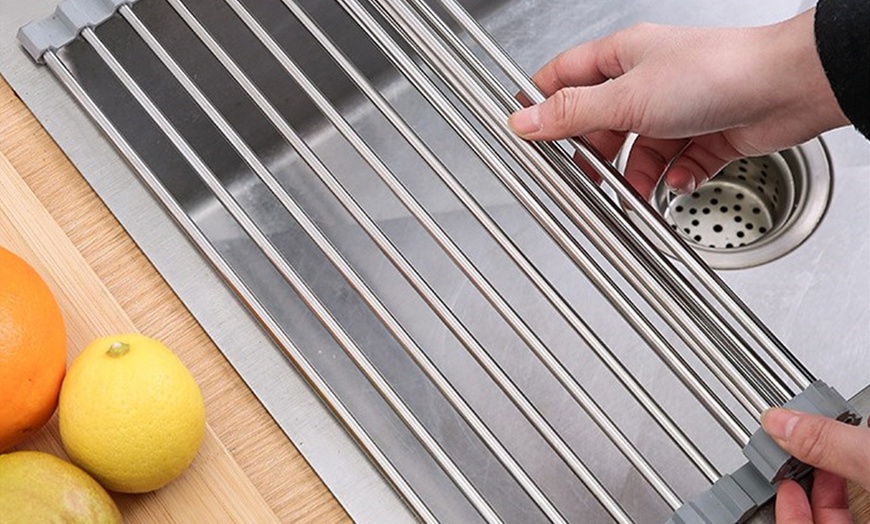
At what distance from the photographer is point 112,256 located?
0.68m

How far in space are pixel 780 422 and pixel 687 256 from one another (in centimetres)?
12

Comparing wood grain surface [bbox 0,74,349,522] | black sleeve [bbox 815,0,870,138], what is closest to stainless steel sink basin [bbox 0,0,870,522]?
wood grain surface [bbox 0,74,349,522]

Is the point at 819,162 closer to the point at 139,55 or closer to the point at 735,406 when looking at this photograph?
the point at 735,406

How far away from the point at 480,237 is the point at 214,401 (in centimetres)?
39

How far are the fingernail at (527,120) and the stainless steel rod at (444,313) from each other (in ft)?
0.34

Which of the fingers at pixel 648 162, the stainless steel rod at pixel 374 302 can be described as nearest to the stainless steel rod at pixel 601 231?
the stainless steel rod at pixel 374 302

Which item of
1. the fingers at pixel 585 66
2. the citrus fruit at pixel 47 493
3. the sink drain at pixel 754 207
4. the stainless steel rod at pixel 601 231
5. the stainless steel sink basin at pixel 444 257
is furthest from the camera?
the sink drain at pixel 754 207

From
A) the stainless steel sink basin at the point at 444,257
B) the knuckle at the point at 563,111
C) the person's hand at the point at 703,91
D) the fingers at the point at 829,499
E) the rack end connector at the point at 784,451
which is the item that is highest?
the person's hand at the point at 703,91

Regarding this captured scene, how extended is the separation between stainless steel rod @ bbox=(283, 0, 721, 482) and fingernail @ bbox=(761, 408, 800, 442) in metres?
0.05

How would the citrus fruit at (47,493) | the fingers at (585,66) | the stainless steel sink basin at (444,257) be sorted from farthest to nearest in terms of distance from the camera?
1. the stainless steel sink basin at (444,257)
2. the fingers at (585,66)
3. the citrus fruit at (47,493)

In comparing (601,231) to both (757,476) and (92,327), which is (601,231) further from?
(92,327)

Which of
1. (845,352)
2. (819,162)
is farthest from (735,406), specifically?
(819,162)

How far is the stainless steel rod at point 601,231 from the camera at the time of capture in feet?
2.15

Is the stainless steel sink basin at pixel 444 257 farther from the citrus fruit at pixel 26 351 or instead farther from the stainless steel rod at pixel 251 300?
the citrus fruit at pixel 26 351
